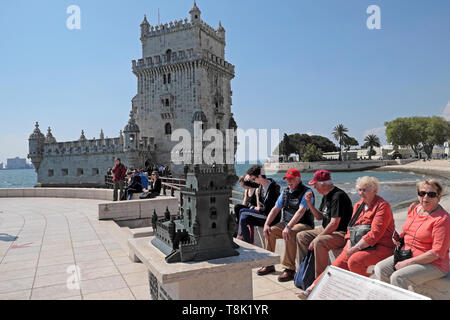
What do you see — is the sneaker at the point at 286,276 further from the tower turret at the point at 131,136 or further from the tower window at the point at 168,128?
the tower window at the point at 168,128

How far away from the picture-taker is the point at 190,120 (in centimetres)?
3328

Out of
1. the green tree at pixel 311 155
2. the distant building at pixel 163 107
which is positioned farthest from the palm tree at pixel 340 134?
the distant building at pixel 163 107

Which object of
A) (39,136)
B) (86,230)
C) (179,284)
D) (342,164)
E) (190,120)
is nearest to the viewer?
(179,284)

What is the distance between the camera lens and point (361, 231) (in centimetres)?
408

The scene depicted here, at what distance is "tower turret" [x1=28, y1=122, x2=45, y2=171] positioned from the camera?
38750mm

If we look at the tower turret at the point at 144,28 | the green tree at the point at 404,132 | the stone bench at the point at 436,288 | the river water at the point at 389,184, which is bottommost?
the river water at the point at 389,184

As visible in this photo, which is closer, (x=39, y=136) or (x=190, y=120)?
(x=190, y=120)

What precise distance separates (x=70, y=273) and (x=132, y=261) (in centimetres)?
108

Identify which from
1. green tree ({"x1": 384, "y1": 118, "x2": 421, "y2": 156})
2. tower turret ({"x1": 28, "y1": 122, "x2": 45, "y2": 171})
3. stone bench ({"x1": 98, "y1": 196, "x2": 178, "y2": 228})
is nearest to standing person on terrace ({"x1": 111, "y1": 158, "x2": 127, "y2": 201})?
stone bench ({"x1": 98, "y1": 196, "x2": 178, "y2": 228})

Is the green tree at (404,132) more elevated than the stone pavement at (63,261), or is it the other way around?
the green tree at (404,132)

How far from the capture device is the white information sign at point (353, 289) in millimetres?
2215

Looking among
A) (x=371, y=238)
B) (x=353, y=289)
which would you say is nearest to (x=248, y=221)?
(x=371, y=238)
